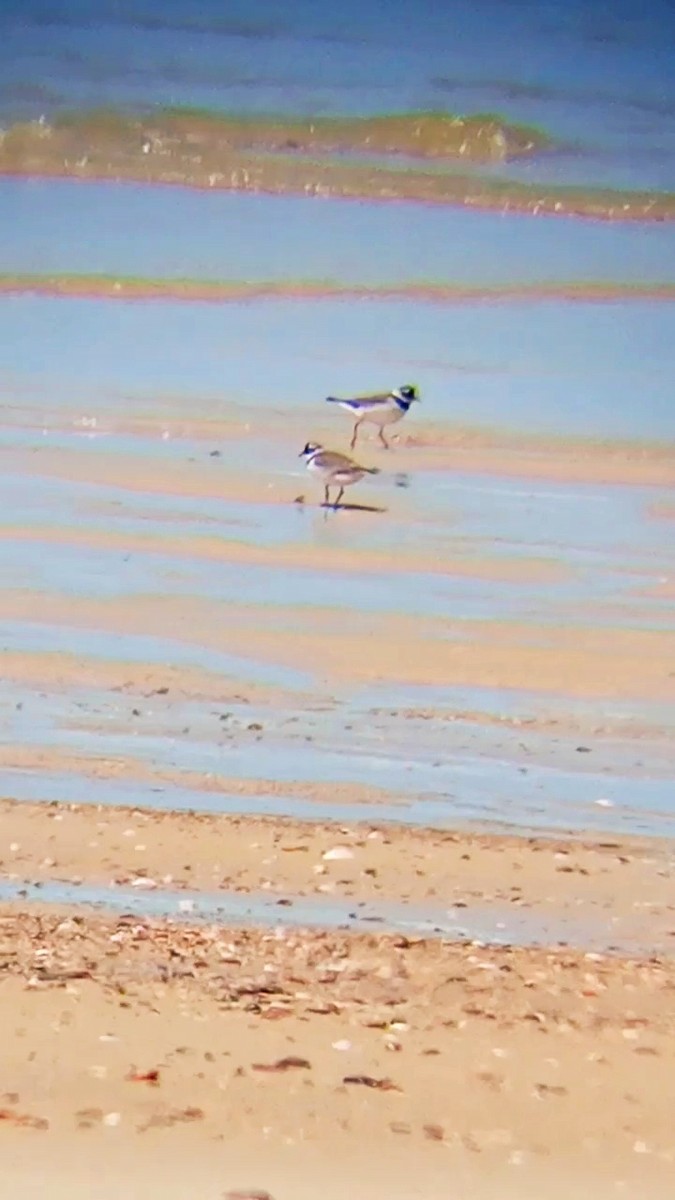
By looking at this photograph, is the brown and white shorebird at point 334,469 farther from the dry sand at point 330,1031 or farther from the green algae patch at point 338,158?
the dry sand at point 330,1031

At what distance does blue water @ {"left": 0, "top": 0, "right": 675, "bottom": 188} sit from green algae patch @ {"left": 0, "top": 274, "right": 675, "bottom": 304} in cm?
18

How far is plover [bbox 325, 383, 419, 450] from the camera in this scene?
3.03 metres

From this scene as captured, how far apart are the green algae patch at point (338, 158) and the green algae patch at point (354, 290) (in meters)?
0.13

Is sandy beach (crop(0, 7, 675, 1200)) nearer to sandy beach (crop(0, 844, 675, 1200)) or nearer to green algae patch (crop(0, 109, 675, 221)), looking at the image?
green algae patch (crop(0, 109, 675, 221))

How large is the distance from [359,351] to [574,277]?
392 mm

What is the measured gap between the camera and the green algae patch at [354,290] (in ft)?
10.1

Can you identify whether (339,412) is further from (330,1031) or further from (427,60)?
(330,1031)

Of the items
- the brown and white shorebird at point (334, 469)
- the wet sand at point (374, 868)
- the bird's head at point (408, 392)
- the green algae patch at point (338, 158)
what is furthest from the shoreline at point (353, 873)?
the green algae patch at point (338, 158)

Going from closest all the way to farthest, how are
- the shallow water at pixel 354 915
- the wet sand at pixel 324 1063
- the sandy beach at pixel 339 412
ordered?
the wet sand at pixel 324 1063 < the shallow water at pixel 354 915 < the sandy beach at pixel 339 412

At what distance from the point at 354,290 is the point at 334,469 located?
Result: 316 mm

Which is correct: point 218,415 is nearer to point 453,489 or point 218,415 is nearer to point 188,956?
point 453,489

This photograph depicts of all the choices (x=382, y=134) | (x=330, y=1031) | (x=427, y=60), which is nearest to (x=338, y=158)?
(x=382, y=134)

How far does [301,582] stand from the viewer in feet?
10.2

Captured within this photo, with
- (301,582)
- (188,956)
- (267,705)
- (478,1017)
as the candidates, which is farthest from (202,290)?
(478,1017)
